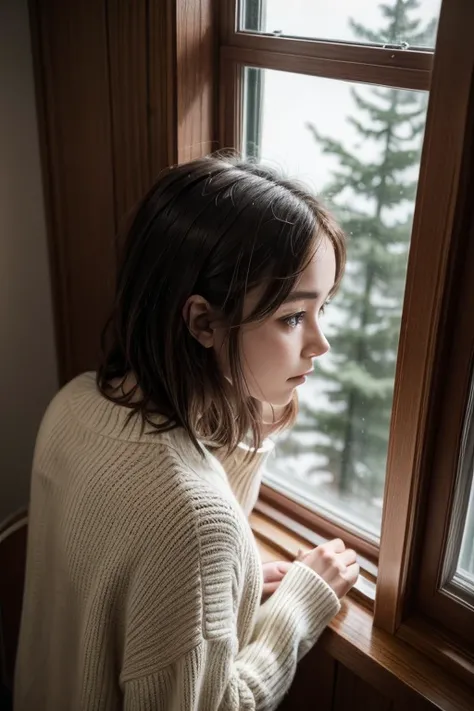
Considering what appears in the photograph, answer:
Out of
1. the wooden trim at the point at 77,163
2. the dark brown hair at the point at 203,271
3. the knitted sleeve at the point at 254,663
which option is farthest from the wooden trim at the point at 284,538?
the wooden trim at the point at 77,163

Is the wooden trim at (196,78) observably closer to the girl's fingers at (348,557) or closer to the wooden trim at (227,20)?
the wooden trim at (227,20)

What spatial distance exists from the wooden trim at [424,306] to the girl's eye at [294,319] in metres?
0.13

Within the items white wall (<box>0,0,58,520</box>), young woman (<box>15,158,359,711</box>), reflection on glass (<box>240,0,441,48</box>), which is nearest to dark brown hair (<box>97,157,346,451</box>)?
young woman (<box>15,158,359,711</box>)

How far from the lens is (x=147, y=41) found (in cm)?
113

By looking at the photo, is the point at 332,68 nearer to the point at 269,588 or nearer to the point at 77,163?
the point at 77,163

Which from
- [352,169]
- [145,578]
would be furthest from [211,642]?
[352,169]

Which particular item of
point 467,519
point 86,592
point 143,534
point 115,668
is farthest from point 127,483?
point 467,519

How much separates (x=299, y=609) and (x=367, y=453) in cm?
30

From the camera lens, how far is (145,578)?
904 mm

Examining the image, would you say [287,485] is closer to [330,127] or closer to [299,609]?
[299,609]

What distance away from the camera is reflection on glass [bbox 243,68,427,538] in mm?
1060

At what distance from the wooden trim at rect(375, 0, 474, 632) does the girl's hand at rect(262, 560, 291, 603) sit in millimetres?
170

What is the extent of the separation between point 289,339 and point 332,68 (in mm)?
380

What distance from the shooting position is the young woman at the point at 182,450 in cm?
91
